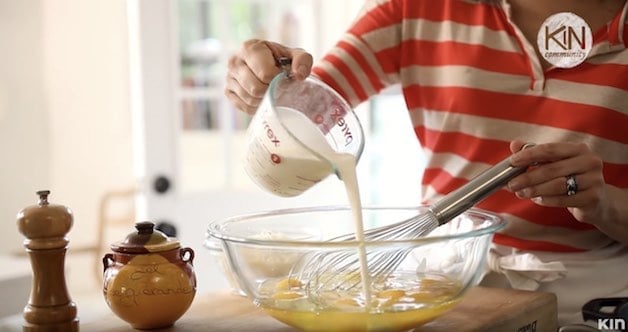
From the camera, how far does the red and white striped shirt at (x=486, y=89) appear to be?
1.14 metres

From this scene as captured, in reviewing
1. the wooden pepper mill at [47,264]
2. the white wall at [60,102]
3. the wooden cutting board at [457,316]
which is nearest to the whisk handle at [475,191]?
the wooden cutting board at [457,316]

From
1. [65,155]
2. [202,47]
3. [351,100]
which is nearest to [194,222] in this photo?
[202,47]

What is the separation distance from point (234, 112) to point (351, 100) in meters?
1.41

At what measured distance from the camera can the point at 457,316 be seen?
0.95 meters

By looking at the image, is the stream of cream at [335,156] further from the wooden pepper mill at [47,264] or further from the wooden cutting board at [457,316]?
the wooden pepper mill at [47,264]

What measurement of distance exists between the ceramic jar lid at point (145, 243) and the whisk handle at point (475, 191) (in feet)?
0.91

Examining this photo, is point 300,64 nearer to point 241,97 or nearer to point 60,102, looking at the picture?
point 241,97

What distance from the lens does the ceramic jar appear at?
35.2 inches

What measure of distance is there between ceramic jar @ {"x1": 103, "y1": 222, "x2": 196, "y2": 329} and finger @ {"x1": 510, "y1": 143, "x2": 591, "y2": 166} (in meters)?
0.36

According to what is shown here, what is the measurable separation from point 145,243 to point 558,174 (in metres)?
0.44

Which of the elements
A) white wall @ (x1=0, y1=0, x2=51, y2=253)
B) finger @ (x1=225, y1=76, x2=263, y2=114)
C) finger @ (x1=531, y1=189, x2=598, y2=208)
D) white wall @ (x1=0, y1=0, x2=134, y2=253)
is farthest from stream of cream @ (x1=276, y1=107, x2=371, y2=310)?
white wall @ (x1=0, y1=0, x2=51, y2=253)

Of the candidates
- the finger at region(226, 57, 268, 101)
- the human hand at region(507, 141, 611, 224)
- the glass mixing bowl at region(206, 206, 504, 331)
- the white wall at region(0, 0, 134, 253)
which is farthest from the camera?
the white wall at region(0, 0, 134, 253)

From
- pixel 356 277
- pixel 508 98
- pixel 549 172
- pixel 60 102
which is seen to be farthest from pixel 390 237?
pixel 60 102

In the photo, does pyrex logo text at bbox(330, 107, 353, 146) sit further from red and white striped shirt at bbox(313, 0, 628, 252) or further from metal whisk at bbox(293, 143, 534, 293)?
red and white striped shirt at bbox(313, 0, 628, 252)
